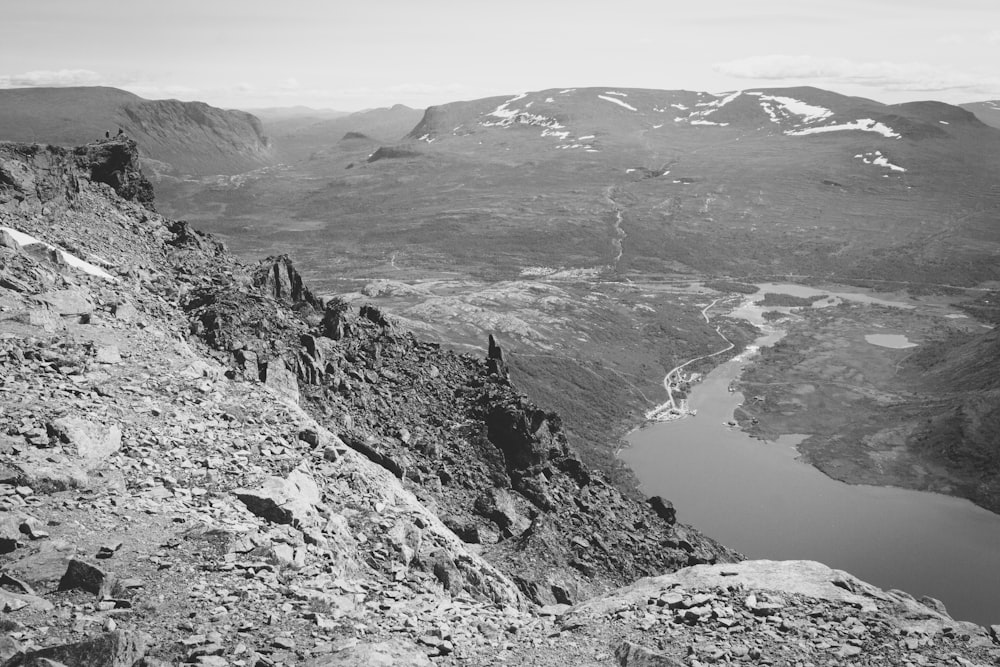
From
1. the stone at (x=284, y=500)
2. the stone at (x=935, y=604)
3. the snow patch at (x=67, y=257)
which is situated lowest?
the stone at (x=935, y=604)

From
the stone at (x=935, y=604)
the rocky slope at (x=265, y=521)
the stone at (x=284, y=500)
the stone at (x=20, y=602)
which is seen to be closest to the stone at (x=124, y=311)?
the rocky slope at (x=265, y=521)

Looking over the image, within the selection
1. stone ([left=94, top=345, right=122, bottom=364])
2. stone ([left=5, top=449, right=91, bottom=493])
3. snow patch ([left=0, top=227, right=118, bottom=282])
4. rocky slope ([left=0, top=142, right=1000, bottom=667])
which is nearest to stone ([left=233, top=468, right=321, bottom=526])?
rocky slope ([left=0, top=142, right=1000, bottom=667])

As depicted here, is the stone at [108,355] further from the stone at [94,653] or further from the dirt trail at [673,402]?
the dirt trail at [673,402]

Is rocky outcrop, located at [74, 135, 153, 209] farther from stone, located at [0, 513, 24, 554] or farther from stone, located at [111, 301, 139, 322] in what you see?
stone, located at [0, 513, 24, 554]

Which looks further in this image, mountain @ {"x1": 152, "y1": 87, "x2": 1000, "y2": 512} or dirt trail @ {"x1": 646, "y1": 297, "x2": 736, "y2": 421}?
mountain @ {"x1": 152, "y1": 87, "x2": 1000, "y2": 512}

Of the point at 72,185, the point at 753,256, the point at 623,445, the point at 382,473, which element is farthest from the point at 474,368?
the point at 753,256

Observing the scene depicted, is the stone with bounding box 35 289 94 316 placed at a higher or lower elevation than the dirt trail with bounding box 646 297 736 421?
higher
